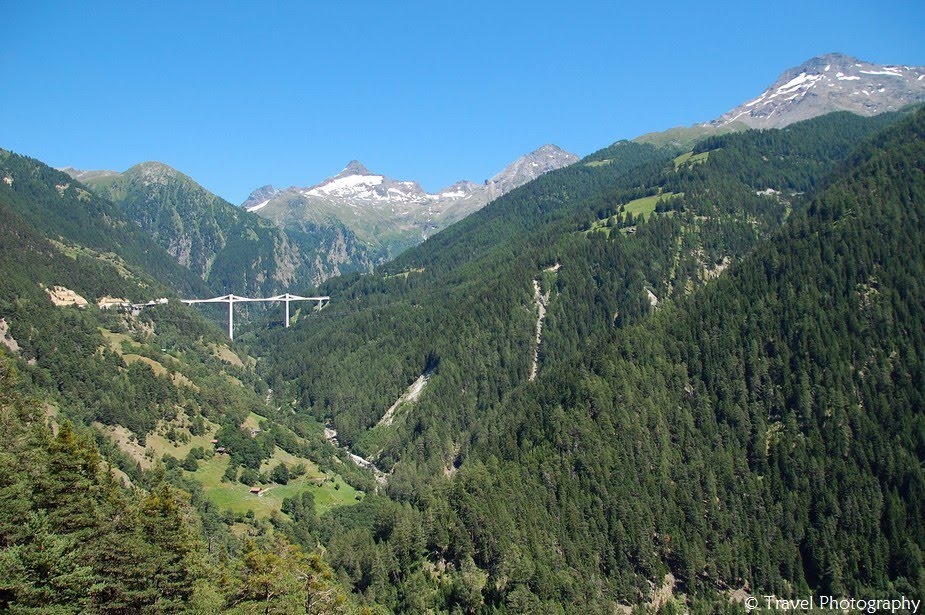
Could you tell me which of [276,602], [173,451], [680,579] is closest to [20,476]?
[276,602]

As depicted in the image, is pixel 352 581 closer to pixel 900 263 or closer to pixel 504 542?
pixel 504 542

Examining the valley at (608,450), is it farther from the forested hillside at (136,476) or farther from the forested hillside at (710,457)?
the forested hillside at (136,476)

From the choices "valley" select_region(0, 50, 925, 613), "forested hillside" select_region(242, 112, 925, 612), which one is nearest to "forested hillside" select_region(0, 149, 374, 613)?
"valley" select_region(0, 50, 925, 613)

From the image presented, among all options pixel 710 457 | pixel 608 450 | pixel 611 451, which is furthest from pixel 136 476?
pixel 710 457

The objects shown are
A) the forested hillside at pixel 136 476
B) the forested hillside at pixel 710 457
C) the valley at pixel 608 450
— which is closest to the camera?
the forested hillside at pixel 136 476

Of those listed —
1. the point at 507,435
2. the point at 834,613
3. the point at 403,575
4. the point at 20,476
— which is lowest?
the point at 834,613

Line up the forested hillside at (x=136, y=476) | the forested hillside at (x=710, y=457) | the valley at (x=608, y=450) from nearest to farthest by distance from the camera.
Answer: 1. the forested hillside at (x=136, y=476)
2. the valley at (x=608, y=450)
3. the forested hillside at (x=710, y=457)

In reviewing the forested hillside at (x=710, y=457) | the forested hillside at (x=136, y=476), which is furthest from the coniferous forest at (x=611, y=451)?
the forested hillside at (x=136, y=476)

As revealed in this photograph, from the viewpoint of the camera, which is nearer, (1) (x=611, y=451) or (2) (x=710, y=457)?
(1) (x=611, y=451)

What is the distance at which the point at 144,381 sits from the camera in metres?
145

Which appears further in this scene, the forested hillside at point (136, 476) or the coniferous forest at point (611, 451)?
the coniferous forest at point (611, 451)

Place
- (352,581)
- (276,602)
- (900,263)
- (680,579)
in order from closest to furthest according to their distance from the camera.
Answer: (276,602)
(352,581)
(680,579)
(900,263)

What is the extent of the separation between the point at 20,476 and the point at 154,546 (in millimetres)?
9805

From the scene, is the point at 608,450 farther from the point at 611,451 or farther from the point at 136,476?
the point at 136,476
